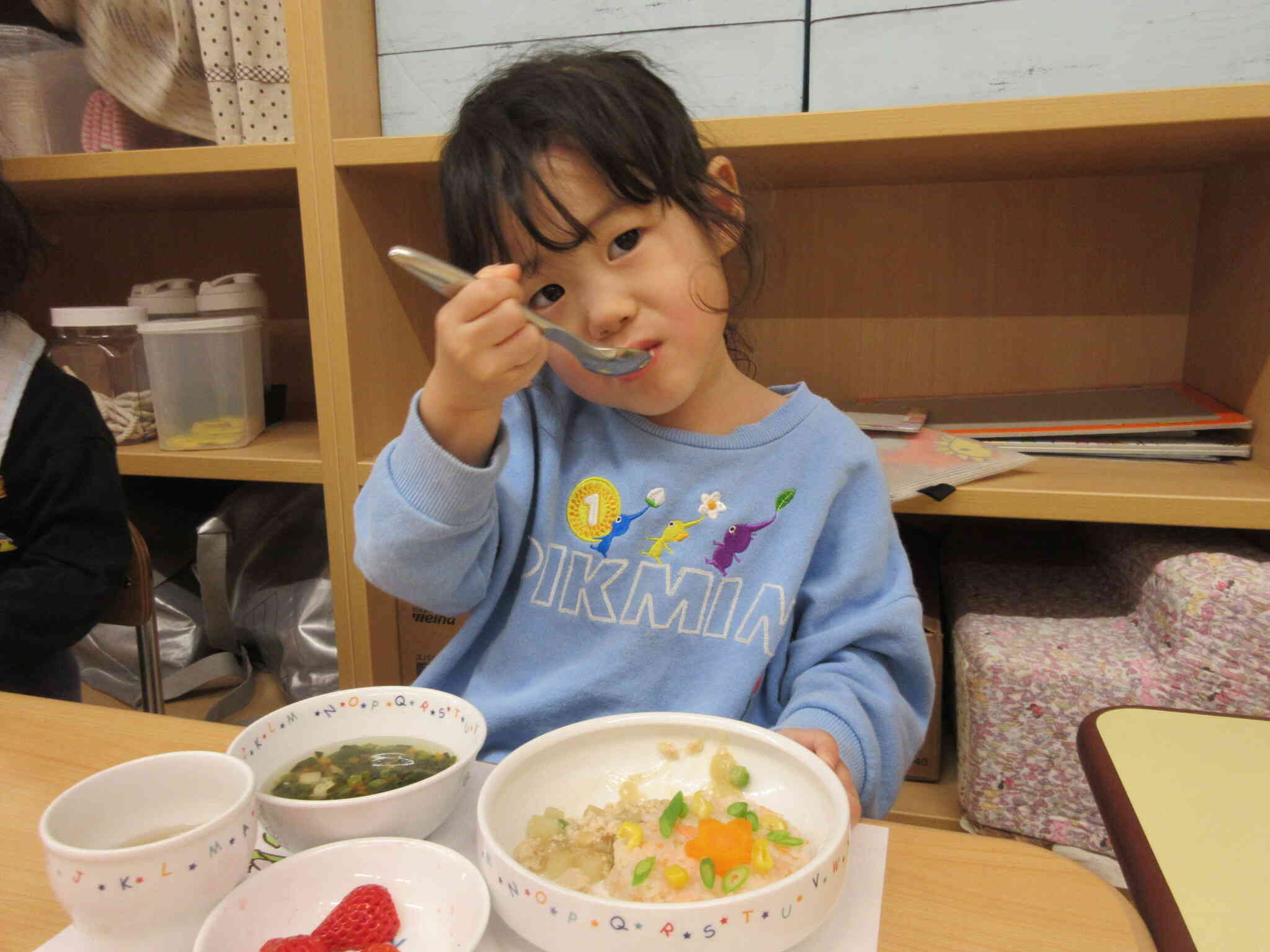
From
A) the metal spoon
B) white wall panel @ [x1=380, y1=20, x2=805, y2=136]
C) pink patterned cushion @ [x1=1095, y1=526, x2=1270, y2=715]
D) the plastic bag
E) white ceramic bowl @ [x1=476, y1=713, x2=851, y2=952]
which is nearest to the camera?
white ceramic bowl @ [x1=476, y1=713, x2=851, y2=952]

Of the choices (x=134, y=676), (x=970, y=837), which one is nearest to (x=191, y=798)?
(x=970, y=837)

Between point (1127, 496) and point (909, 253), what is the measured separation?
593 millimetres

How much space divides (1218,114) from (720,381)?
557 millimetres

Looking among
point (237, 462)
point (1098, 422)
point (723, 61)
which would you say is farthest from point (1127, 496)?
point (237, 462)

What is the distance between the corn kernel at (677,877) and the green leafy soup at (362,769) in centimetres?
16

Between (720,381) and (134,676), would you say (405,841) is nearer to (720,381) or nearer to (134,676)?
(720,381)

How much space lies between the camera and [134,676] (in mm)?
1551

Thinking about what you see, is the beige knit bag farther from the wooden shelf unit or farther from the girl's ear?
the girl's ear

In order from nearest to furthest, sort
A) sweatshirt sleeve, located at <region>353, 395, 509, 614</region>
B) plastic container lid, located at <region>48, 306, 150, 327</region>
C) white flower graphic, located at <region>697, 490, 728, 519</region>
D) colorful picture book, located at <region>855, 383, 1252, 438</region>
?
sweatshirt sleeve, located at <region>353, 395, 509, 614</region>, white flower graphic, located at <region>697, 490, 728, 519</region>, colorful picture book, located at <region>855, 383, 1252, 438</region>, plastic container lid, located at <region>48, 306, 150, 327</region>

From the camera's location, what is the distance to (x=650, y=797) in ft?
1.57

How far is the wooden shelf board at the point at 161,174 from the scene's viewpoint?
1127 mm

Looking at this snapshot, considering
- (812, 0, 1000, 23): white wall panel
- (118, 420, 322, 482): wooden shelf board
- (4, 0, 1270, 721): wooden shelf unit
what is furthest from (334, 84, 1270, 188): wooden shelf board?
(118, 420, 322, 482): wooden shelf board

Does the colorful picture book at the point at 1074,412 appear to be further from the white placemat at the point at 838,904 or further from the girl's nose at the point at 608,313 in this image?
the white placemat at the point at 838,904

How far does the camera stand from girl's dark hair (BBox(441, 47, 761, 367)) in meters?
0.69
